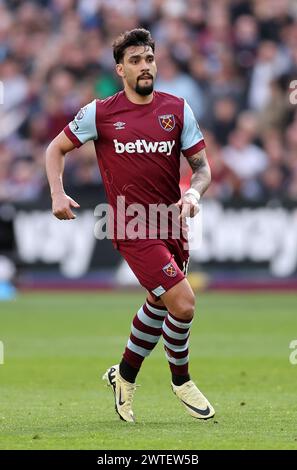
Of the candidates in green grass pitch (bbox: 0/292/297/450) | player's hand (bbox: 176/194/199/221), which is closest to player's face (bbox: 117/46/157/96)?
player's hand (bbox: 176/194/199/221)

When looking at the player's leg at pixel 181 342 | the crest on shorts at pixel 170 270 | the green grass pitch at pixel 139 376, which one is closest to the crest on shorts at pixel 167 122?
the crest on shorts at pixel 170 270

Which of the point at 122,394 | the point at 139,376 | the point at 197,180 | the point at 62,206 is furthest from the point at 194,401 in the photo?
the point at 139,376

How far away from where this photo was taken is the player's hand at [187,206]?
320 inches

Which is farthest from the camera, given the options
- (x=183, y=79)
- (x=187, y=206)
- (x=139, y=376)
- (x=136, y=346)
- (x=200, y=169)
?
(x=183, y=79)

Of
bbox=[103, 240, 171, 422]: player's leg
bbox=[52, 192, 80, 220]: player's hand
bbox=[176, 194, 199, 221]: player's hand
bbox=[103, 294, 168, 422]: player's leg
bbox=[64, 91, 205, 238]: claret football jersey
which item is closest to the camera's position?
bbox=[176, 194, 199, 221]: player's hand

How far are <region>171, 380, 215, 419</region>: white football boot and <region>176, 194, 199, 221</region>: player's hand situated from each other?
119 centimetres

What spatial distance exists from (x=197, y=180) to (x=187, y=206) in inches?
19.2

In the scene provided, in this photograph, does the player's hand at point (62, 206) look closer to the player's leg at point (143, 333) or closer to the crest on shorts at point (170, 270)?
the crest on shorts at point (170, 270)

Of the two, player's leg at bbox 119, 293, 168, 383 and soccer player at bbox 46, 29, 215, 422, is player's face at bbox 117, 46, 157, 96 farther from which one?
player's leg at bbox 119, 293, 168, 383

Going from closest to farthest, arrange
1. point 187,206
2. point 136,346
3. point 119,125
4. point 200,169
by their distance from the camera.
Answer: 1. point 187,206
2. point 119,125
3. point 200,169
4. point 136,346

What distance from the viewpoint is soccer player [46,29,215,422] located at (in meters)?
8.51

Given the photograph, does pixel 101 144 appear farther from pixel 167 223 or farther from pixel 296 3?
pixel 296 3

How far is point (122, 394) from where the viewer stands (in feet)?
28.7

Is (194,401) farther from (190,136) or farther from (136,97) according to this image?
(136,97)
